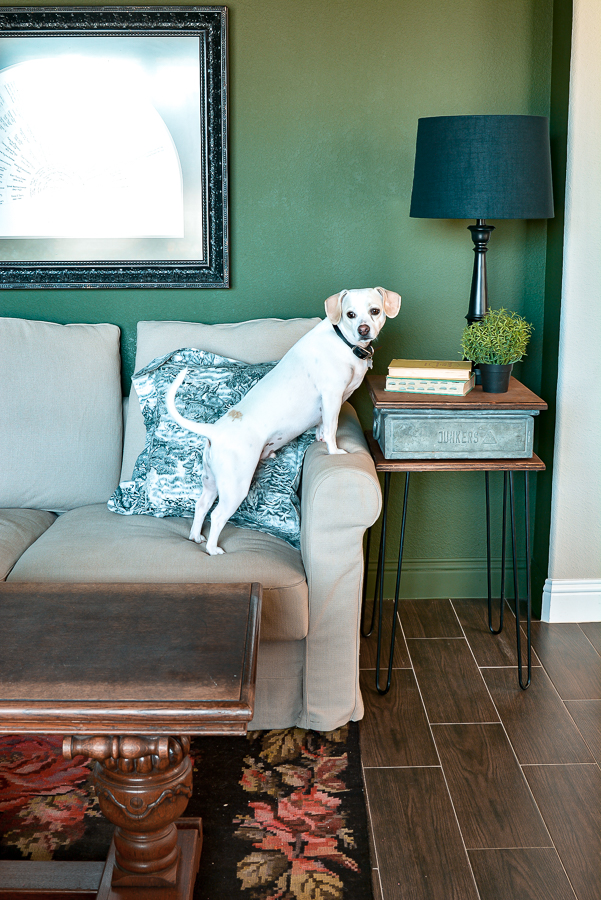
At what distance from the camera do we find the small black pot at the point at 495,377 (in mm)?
2217

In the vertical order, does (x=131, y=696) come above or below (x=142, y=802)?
above

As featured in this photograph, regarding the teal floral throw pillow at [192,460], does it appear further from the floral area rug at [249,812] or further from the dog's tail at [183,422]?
the floral area rug at [249,812]

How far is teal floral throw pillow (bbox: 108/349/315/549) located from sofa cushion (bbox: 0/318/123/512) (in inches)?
7.4

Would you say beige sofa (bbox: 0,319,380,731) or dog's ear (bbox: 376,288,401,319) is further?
dog's ear (bbox: 376,288,401,319)

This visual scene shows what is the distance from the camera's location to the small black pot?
7.27 ft

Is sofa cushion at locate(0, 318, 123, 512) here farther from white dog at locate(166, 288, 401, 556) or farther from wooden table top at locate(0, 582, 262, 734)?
wooden table top at locate(0, 582, 262, 734)

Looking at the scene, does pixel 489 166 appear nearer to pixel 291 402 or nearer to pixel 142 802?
pixel 291 402

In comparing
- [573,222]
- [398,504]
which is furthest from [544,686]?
[573,222]

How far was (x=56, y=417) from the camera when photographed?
2418mm

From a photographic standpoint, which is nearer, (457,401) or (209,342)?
(457,401)

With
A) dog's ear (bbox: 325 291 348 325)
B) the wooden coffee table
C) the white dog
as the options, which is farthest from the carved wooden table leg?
dog's ear (bbox: 325 291 348 325)

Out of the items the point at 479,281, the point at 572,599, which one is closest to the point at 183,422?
the point at 479,281

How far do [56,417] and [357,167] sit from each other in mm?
1280

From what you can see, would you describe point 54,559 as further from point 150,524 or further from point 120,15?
point 120,15
